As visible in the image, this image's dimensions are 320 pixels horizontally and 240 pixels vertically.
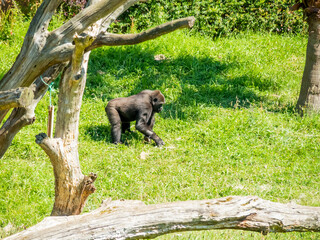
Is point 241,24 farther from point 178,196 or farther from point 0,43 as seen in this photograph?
point 178,196

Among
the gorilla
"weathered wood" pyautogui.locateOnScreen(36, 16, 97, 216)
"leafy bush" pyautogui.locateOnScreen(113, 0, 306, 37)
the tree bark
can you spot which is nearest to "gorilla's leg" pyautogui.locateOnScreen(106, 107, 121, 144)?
the gorilla

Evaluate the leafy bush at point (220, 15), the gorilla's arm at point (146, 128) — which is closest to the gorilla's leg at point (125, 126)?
the gorilla's arm at point (146, 128)

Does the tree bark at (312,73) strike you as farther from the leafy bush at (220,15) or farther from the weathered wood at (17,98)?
the weathered wood at (17,98)

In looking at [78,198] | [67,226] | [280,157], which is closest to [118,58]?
[280,157]

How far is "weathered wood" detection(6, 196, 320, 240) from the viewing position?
126 inches

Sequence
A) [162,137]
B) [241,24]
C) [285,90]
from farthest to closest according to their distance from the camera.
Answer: [241,24], [285,90], [162,137]

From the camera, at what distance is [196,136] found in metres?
8.23

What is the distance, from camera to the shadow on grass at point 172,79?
9.81 metres

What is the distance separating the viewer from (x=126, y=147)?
793cm

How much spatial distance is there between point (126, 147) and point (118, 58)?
358 cm

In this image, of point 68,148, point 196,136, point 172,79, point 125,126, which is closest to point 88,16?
point 68,148

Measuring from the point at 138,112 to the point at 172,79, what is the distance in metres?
2.23

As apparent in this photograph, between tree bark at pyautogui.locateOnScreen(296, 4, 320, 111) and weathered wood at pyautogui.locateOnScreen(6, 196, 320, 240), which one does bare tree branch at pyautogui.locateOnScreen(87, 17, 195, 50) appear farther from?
tree bark at pyautogui.locateOnScreen(296, 4, 320, 111)

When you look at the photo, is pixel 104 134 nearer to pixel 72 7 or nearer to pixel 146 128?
pixel 146 128
